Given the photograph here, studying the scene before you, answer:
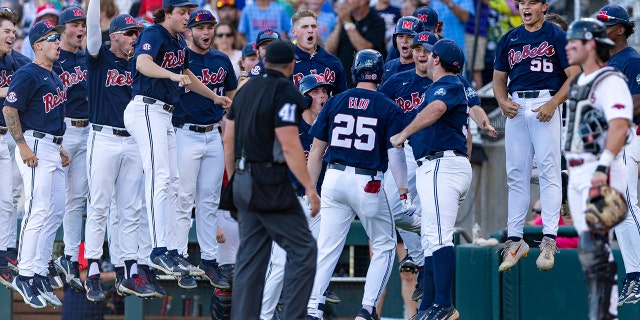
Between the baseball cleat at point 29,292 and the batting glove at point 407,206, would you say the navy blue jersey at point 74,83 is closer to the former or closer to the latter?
the baseball cleat at point 29,292

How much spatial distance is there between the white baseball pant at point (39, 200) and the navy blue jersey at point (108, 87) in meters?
0.61

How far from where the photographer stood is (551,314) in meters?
11.9

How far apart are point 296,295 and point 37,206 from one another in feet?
12.1

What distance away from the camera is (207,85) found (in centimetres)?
1133

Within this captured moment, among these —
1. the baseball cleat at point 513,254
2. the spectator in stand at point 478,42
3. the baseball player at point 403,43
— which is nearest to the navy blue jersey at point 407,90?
the baseball player at point 403,43

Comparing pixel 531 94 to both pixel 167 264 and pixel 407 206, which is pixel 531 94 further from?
pixel 167 264

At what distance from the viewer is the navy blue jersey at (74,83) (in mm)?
11719

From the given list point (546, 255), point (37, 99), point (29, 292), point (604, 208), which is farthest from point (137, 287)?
point (604, 208)

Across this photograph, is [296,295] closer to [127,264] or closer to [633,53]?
[127,264]

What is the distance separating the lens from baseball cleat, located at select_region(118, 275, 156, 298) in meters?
10.9

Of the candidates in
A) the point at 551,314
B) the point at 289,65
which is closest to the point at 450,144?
the point at 289,65

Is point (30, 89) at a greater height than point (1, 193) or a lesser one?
greater

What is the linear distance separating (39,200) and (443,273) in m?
4.23

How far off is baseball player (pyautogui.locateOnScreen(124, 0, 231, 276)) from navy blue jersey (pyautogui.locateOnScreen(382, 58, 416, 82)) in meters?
1.82
